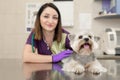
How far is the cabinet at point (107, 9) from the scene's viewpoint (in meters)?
2.95

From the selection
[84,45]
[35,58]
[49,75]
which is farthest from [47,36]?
[49,75]

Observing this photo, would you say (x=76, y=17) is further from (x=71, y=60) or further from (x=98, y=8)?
(x=71, y=60)

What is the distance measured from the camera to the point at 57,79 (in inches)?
39.4

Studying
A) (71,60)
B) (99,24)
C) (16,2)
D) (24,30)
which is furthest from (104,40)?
(71,60)

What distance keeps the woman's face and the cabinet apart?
1.21 meters

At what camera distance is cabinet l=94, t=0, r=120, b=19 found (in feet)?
9.68

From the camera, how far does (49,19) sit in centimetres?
191

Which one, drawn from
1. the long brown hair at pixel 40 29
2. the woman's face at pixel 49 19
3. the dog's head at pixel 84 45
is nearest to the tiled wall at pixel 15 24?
the long brown hair at pixel 40 29

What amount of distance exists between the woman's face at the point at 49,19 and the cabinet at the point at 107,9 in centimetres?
121

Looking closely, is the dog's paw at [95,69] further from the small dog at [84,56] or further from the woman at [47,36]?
the woman at [47,36]

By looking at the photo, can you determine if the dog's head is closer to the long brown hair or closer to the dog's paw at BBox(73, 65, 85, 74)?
the dog's paw at BBox(73, 65, 85, 74)

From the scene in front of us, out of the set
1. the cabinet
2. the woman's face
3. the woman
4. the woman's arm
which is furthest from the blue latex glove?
the cabinet

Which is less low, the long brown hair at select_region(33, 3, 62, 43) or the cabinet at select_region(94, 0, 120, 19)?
the cabinet at select_region(94, 0, 120, 19)

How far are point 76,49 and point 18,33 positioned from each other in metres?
2.05
